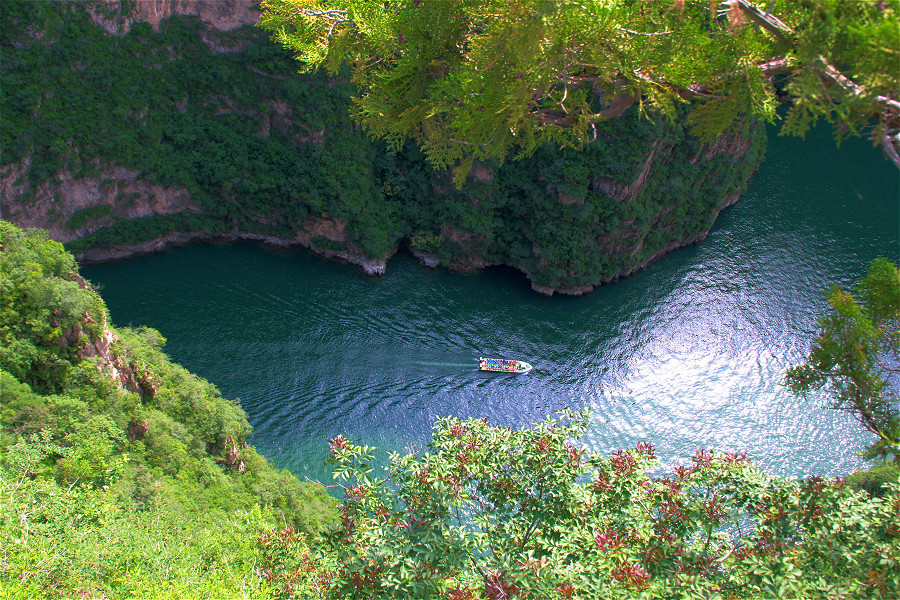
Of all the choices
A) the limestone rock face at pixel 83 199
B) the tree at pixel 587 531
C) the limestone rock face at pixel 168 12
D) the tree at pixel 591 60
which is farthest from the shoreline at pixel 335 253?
the tree at pixel 587 531

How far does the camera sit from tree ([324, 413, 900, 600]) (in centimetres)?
603

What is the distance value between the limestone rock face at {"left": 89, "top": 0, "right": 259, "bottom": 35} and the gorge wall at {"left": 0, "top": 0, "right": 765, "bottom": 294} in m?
0.09

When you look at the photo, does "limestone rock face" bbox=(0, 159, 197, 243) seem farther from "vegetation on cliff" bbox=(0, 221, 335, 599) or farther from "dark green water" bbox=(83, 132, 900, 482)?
"vegetation on cliff" bbox=(0, 221, 335, 599)

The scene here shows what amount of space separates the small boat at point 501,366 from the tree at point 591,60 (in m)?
21.2

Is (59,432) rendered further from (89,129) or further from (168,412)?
(89,129)

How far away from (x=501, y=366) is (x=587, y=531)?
2259 centimetres

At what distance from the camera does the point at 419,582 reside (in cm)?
627

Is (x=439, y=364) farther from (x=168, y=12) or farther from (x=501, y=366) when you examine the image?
(x=168, y=12)

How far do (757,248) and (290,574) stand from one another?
37.3 metres

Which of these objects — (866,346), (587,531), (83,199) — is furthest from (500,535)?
(83,199)

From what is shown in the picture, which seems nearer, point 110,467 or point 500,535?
point 500,535

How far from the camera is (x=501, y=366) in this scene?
2962cm

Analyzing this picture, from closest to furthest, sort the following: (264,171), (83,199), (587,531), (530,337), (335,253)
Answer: (587,531)
(530,337)
(83,199)
(335,253)
(264,171)

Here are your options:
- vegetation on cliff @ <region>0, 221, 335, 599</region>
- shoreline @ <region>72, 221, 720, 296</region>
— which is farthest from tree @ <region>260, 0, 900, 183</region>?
shoreline @ <region>72, 221, 720, 296</region>
